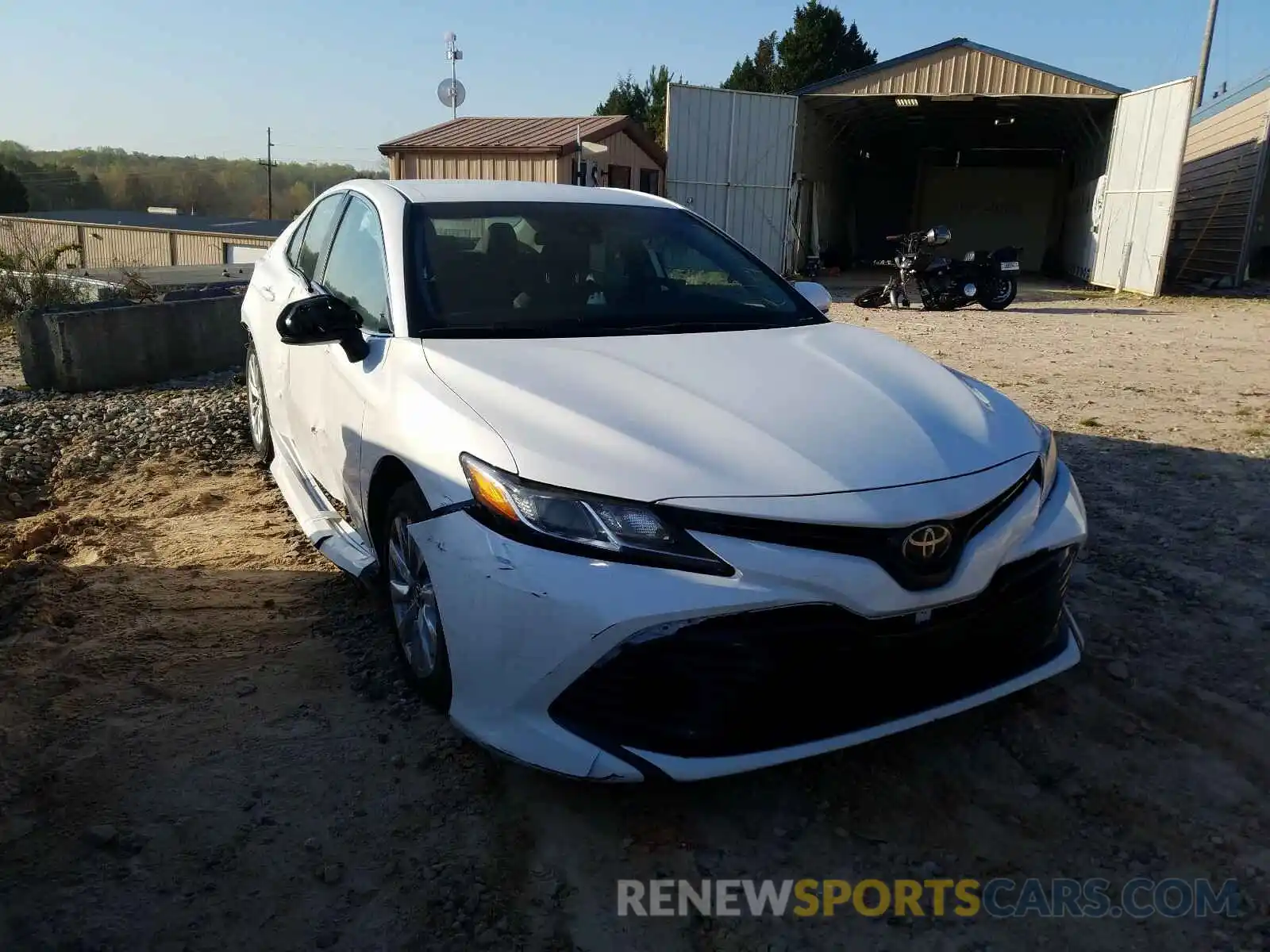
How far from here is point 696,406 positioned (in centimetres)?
259

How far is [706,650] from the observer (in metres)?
2.15

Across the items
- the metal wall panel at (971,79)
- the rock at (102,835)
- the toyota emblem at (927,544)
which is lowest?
the rock at (102,835)

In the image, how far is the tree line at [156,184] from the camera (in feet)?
225

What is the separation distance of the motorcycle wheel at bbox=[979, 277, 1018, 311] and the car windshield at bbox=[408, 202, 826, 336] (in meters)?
11.1

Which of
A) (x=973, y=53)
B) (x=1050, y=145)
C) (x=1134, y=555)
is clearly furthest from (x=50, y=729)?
(x=1050, y=145)

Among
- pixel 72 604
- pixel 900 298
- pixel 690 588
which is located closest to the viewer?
pixel 690 588

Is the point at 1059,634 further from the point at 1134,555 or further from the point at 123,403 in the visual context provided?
the point at 123,403

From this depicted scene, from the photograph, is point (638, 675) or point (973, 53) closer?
point (638, 675)

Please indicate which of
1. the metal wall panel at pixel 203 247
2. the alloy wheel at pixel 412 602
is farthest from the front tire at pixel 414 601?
the metal wall panel at pixel 203 247

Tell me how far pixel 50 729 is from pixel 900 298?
1321 cm

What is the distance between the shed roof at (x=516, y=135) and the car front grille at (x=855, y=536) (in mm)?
17029

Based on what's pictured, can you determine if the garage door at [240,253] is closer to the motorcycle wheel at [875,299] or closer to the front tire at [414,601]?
the motorcycle wheel at [875,299]

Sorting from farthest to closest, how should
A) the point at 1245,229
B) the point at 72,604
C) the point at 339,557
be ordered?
the point at 1245,229 < the point at 72,604 < the point at 339,557

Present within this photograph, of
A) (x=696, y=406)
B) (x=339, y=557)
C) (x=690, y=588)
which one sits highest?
(x=696, y=406)
